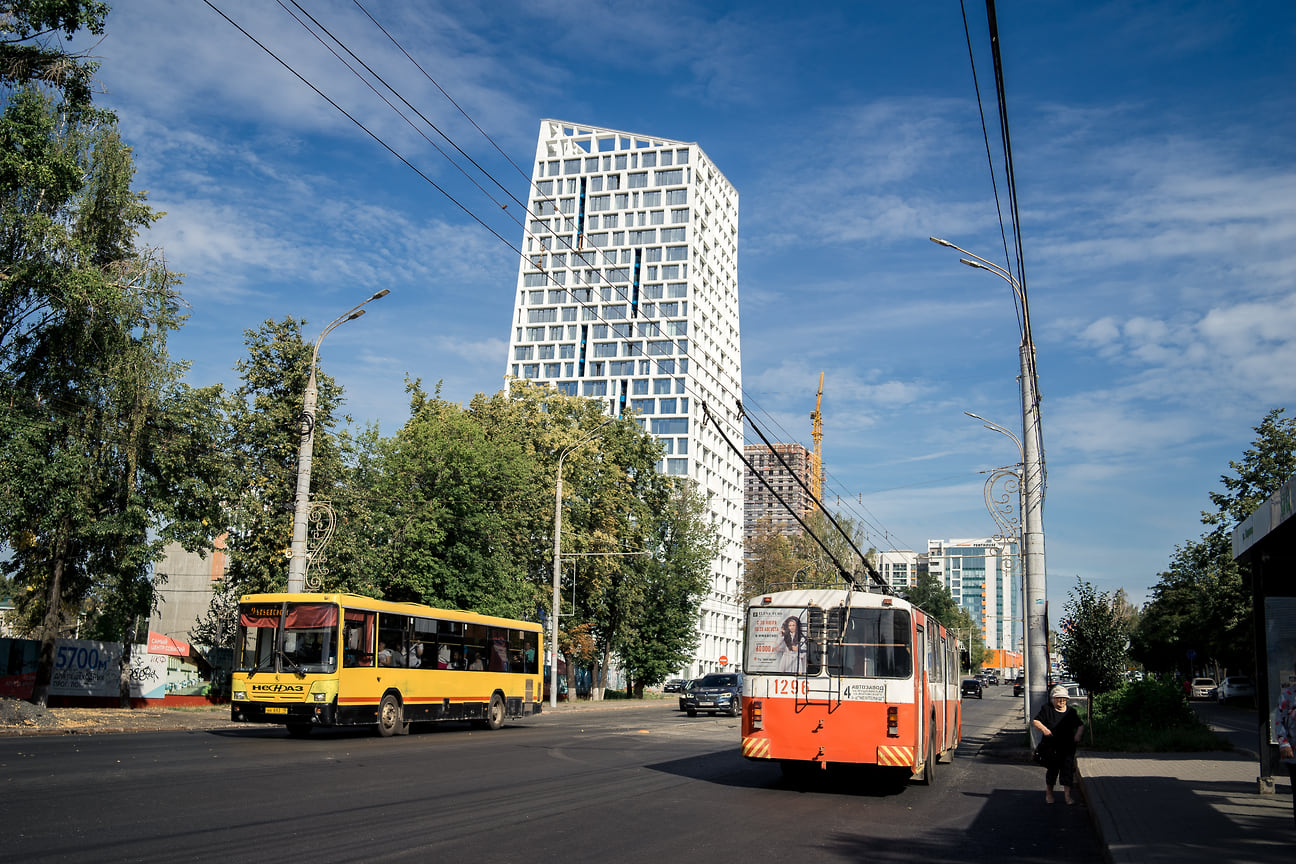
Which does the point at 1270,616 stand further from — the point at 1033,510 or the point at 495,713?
the point at 495,713

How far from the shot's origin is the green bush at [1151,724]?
21141 millimetres

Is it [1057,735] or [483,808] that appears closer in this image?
[483,808]

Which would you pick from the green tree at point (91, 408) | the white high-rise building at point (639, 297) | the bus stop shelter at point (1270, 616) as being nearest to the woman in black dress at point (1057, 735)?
the bus stop shelter at point (1270, 616)

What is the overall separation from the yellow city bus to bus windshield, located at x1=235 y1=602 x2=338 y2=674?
0.02 meters

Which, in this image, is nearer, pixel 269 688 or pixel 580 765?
pixel 580 765

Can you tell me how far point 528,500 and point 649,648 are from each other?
1894cm

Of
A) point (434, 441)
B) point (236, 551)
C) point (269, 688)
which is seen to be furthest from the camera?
point (434, 441)

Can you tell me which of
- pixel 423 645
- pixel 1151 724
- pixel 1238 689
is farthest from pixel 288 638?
pixel 1238 689

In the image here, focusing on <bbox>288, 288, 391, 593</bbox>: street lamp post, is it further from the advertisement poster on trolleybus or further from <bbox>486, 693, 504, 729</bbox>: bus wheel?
the advertisement poster on trolleybus

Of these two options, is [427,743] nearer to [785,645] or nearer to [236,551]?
[785,645]

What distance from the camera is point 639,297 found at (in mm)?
122625

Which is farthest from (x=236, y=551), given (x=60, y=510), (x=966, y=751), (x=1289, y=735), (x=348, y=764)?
(x=1289, y=735)

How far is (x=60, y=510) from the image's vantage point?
91.0ft

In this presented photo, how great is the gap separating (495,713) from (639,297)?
96.4 meters
